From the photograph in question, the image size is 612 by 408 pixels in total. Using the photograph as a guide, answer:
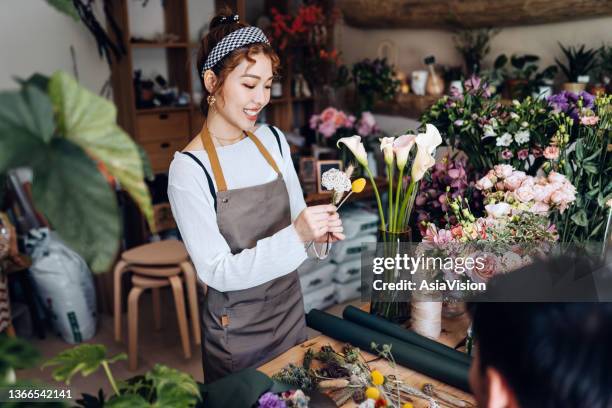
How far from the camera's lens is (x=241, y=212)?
68.4 inches

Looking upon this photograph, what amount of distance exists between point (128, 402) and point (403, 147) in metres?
1.00

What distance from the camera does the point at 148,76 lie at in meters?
4.53

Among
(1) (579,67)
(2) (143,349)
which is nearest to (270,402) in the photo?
(2) (143,349)

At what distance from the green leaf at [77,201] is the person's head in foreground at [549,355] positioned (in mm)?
558

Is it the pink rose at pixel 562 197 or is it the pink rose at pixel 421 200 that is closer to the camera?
the pink rose at pixel 562 197

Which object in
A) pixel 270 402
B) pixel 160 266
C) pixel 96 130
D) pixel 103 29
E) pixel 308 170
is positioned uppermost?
pixel 103 29

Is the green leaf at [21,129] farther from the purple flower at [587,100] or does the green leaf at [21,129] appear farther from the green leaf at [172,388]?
the purple flower at [587,100]

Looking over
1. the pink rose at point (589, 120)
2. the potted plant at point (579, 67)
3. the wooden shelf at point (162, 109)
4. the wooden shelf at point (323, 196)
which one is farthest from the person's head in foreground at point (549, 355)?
the wooden shelf at point (162, 109)

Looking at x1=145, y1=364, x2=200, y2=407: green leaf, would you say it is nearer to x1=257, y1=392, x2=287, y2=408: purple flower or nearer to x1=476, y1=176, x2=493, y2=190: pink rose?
x1=257, y1=392, x2=287, y2=408: purple flower

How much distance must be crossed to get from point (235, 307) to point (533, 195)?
92cm

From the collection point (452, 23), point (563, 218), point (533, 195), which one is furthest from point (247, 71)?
point (452, 23)

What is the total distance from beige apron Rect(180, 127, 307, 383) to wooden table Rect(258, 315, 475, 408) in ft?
0.59

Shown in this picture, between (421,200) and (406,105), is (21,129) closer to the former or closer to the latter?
(421,200)

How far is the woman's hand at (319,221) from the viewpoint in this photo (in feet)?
4.85
